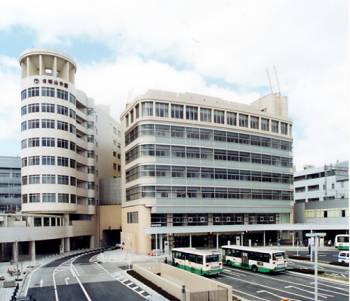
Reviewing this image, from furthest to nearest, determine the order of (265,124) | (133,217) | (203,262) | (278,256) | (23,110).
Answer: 1. (265,124)
2. (23,110)
3. (133,217)
4. (278,256)
5. (203,262)

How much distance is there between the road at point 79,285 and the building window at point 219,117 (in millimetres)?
37768

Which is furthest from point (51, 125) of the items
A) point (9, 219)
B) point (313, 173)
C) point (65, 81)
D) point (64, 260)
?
point (313, 173)

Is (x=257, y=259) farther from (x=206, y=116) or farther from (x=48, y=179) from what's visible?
(x=48, y=179)

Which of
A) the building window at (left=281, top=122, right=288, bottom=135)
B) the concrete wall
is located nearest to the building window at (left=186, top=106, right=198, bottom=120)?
the building window at (left=281, top=122, right=288, bottom=135)

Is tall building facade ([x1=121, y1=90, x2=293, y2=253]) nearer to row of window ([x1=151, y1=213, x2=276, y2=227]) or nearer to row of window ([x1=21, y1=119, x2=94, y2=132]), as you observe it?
row of window ([x1=151, y1=213, x2=276, y2=227])

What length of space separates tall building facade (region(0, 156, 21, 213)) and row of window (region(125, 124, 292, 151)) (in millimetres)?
51741

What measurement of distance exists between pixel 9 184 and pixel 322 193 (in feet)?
→ 309

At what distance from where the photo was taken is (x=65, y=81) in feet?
272

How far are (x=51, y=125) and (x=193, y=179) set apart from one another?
29518 millimetres

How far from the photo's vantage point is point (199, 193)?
79125mm

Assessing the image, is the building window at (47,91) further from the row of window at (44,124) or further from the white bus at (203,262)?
the white bus at (203,262)

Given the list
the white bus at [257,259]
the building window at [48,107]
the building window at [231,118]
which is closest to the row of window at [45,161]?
the building window at [48,107]

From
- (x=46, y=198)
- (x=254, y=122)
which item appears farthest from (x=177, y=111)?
(x=46, y=198)

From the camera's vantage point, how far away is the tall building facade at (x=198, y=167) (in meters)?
75.6
